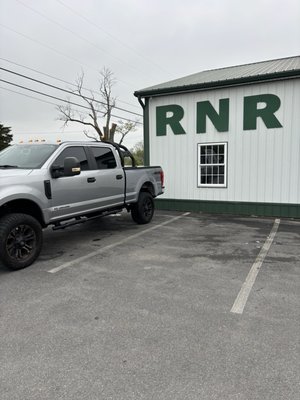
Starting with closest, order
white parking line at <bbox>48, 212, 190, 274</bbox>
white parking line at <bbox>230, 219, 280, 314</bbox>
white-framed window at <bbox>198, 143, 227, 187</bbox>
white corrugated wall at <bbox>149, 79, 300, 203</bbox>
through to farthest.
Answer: white parking line at <bbox>230, 219, 280, 314</bbox>, white parking line at <bbox>48, 212, 190, 274</bbox>, white corrugated wall at <bbox>149, 79, 300, 203</bbox>, white-framed window at <bbox>198, 143, 227, 187</bbox>

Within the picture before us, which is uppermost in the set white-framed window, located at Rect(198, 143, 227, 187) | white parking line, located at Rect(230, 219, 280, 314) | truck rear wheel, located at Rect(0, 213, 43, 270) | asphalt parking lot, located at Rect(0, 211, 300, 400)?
white-framed window, located at Rect(198, 143, 227, 187)

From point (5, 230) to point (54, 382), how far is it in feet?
8.95

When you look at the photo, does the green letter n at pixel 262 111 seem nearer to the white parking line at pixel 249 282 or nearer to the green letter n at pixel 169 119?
the green letter n at pixel 169 119

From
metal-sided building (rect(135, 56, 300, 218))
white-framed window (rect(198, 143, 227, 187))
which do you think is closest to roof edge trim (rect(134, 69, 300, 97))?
metal-sided building (rect(135, 56, 300, 218))

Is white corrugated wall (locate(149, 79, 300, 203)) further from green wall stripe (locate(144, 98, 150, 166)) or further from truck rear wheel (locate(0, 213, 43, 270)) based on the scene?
truck rear wheel (locate(0, 213, 43, 270))

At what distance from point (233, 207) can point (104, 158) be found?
499cm

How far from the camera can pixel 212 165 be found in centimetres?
1026

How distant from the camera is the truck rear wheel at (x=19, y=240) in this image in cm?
458

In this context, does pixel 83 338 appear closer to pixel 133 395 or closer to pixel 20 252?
pixel 133 395

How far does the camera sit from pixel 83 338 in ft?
9.83

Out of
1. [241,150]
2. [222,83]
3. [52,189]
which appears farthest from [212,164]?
[52,189]

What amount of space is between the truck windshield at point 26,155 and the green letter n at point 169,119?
18.8 feet

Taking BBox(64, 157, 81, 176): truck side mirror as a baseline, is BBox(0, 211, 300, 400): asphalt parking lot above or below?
below

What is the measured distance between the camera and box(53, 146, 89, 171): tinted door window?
5613 mm
